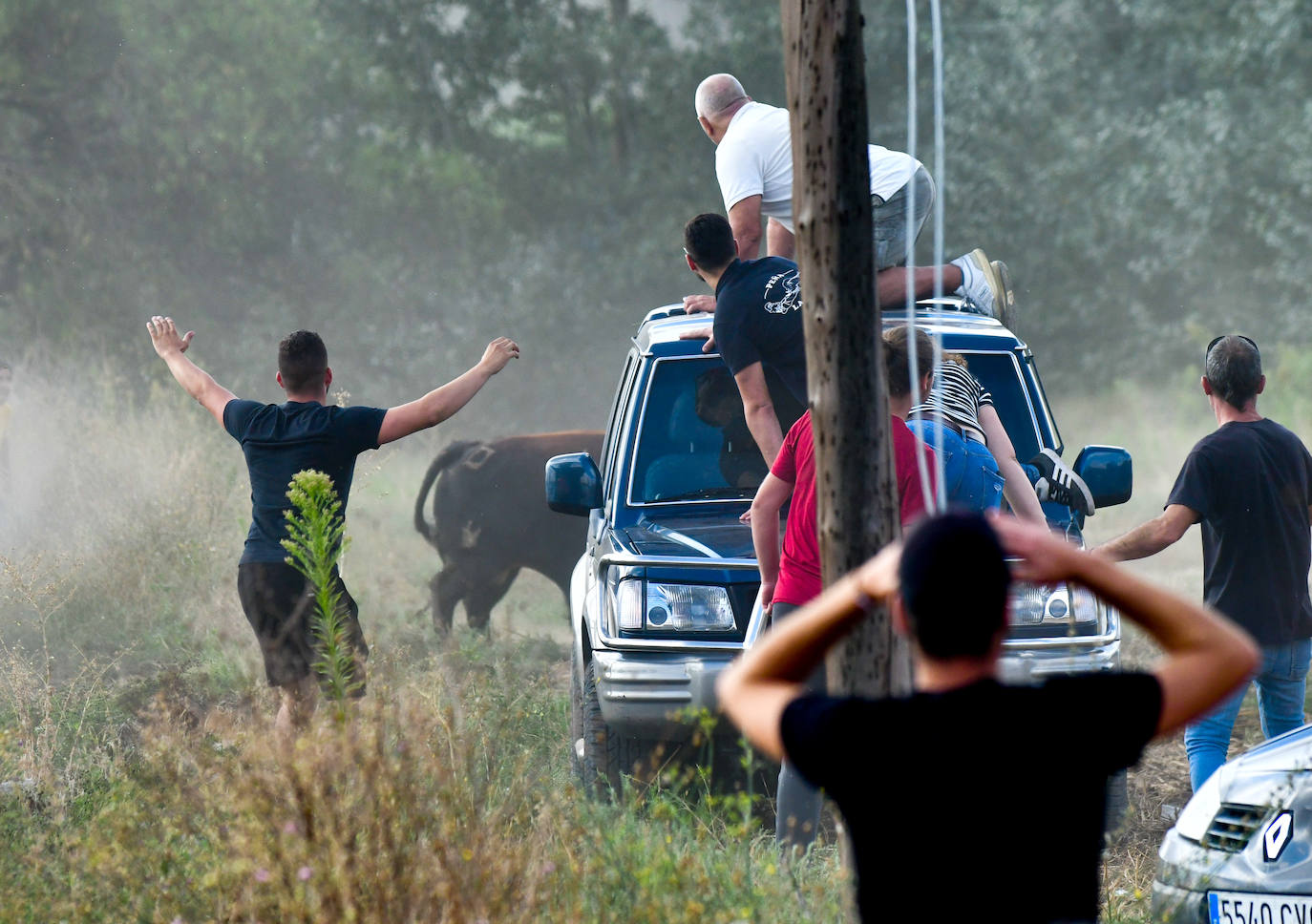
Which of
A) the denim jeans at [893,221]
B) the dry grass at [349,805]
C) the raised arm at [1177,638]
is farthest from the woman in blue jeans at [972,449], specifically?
the raised arm at [1177,638]

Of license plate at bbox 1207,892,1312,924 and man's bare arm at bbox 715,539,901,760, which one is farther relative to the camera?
license plate at bbox 1207,892,1312,924

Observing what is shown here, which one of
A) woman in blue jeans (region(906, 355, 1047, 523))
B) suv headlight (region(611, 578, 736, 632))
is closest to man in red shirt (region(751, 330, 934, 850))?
woman in blue jeans (region(906, 355, 1047, 523))

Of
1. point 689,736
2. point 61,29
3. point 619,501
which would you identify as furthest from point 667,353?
point 61,29

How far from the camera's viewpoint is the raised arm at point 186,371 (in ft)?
17.2

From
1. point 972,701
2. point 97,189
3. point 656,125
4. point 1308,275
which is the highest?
point 656,125

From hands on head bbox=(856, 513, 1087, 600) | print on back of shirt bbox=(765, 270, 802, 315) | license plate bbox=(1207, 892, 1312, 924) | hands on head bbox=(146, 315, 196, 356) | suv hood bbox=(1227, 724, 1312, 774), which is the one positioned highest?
print on back of shirt bbox=(765, 270, 802, 315)

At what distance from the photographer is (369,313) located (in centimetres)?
2703

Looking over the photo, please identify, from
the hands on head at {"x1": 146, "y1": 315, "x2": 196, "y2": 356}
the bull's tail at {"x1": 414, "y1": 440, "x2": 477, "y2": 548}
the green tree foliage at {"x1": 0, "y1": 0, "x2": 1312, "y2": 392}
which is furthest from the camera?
the green tree foliage at {"x1": 0, "y1": 0, "x2": 1312, "y2": 392}

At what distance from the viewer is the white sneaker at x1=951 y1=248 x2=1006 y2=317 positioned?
6570 millimetres

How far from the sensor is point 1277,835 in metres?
3.60

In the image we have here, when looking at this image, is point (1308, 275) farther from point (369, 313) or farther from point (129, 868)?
point (129, 868)

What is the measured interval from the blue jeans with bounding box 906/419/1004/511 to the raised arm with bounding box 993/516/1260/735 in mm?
2437

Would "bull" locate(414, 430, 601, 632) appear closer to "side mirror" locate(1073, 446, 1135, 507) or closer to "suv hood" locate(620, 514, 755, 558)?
"suv hood" locate(620, 514, 755, 558)

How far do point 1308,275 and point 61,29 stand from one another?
21.8 meters
